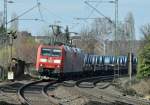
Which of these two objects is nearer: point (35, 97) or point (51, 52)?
point (35, 97)

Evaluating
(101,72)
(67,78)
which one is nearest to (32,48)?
(101,72)

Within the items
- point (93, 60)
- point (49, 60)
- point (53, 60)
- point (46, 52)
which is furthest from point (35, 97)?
point (93, 60)

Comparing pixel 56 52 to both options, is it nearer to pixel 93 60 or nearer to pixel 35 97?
pixel 35 97

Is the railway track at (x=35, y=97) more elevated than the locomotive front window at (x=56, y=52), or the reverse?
the locomotive front window at (x=56, y=52)

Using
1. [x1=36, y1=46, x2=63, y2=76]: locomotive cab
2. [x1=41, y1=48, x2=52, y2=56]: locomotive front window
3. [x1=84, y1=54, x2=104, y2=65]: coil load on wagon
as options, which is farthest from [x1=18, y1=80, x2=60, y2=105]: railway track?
[x1=84, y1=54, x2=104, y2=65]: coil load on wagon

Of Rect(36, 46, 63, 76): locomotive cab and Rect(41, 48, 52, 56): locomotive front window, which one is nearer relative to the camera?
Rect(36, 46, 63, 76): locomotive cab

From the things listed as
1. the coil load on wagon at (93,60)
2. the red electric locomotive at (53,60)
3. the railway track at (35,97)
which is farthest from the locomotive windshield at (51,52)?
the coil load on wagon at (93,60)

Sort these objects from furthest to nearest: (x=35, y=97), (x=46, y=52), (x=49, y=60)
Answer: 1. (x=46, y=52)
2. (x=49, y=60)
3. (x=35, y=97)

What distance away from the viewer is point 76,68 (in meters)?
54.6

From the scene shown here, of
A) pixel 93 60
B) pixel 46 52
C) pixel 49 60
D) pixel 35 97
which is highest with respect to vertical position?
pixel 46 52

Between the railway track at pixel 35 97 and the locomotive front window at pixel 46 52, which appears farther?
the locomotive front window at pixel 46 52

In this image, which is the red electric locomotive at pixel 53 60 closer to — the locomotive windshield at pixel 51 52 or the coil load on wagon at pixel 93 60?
the locomotive windshield at pixel 51 52

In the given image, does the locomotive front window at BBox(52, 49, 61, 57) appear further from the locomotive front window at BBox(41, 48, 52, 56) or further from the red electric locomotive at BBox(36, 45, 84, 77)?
the locomotive front window at BBox(41, 48, 52, 56)

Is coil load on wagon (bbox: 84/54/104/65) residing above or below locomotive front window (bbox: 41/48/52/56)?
below
